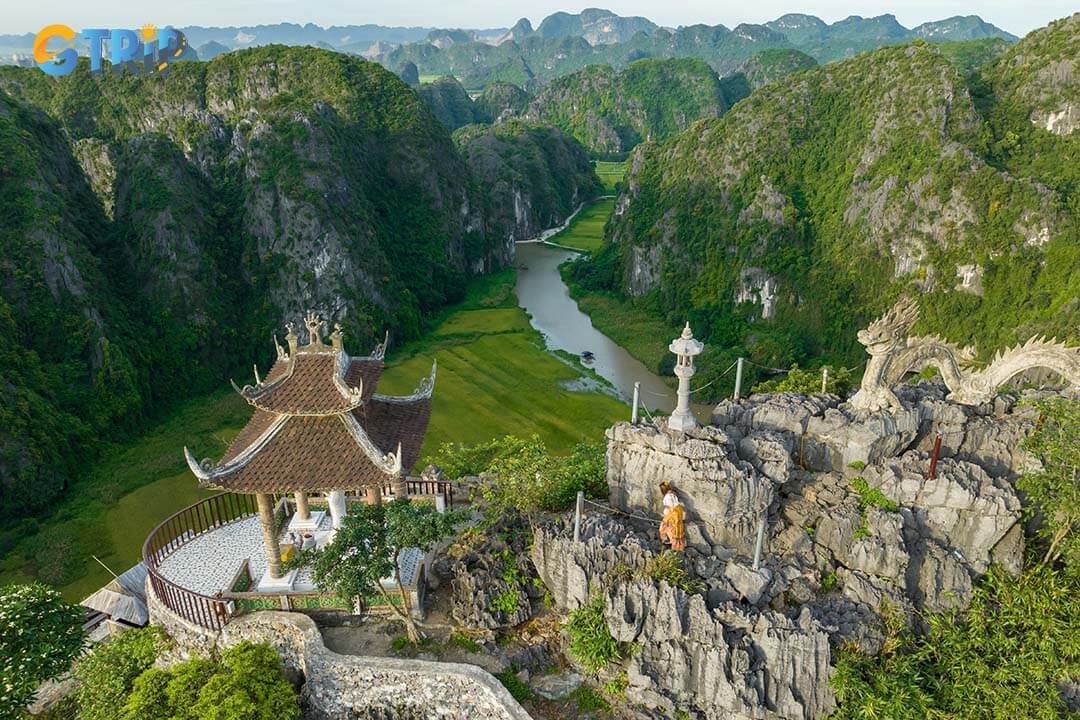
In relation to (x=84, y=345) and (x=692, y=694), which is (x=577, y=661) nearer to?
(x=692, y=694)

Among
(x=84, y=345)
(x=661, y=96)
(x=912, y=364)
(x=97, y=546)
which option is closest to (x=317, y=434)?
(x=912, y=364)

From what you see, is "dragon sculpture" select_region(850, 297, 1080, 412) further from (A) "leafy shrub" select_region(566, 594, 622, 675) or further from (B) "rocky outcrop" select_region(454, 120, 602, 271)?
(B) "rocky outcrop" select_region(454, 120, 602, 271)

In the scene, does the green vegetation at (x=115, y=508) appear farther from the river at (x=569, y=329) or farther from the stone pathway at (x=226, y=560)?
the river at (x=569, y=329)

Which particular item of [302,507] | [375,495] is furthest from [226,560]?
[375,495]

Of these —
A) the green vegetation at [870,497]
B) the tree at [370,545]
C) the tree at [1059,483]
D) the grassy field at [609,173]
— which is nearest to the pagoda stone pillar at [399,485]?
the tree at [370,545]

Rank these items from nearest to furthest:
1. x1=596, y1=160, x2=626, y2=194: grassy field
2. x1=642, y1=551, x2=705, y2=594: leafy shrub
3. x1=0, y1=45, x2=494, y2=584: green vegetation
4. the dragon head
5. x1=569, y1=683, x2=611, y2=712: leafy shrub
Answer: x1=569, y1=683, x2=611, y2=712: leafy shrub, x1=642, y1=551, x2=705, y2=594: leafy shrub, the dragon head, x1=0, y1=45, x2=494, y2=584: green vegetation, x1=596, y1=160, x2=626, y2=194: grassy field

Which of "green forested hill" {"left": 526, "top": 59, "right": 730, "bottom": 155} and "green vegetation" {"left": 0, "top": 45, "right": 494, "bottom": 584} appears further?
"green forested hill" {"left": 526, "top": 59, "right": 730, "bottom": 155}

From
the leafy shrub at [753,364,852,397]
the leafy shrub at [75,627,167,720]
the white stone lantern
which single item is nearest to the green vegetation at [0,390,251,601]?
the leafy shrub at [75,627,167,720]
